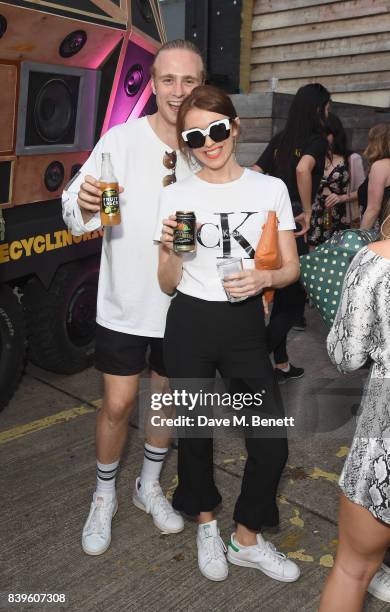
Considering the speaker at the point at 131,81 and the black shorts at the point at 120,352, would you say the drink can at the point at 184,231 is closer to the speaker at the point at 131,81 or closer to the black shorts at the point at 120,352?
the black shorts at the point at 120,352

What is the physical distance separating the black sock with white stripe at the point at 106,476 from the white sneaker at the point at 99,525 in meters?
0.03

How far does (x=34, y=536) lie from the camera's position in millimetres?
2920

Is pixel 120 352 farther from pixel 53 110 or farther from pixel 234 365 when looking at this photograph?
pixel 53 110

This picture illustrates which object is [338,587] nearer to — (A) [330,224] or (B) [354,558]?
(B) [354,558]

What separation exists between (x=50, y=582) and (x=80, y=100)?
308 centimetres

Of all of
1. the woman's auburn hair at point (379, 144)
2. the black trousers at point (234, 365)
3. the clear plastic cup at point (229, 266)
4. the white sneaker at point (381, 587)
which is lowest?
the white sneaker at point (381, 587)

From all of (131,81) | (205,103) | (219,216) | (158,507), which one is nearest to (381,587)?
(158,507)

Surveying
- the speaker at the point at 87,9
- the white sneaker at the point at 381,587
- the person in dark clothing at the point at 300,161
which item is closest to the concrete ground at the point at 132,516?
the white sneaker at the point at 381,587

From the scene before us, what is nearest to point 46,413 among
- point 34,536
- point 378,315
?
point 34,536

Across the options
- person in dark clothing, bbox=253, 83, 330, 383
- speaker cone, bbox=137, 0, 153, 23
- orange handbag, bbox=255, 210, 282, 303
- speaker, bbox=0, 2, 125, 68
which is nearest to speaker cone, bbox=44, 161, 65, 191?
speaker, bbox=0, 2, 125, 68

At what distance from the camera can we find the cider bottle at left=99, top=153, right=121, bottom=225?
2346 millimetres

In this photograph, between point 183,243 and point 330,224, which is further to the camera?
point 330,224

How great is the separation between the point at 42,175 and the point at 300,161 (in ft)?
6.53

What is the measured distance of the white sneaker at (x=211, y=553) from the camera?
2637 mm
